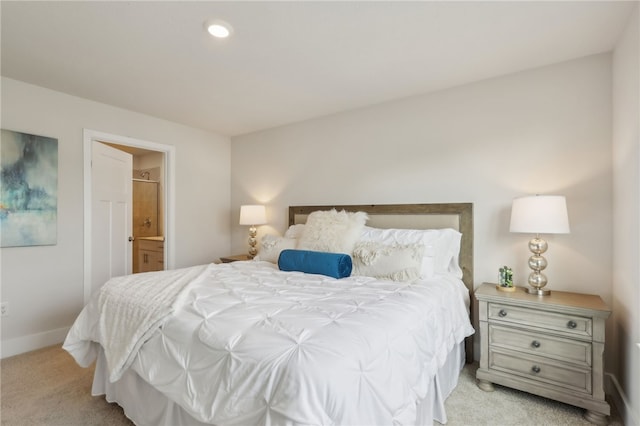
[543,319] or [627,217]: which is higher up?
[627,217]

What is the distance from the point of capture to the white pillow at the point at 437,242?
2.43 m

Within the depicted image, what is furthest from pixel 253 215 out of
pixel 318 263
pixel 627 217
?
pixel 627 217

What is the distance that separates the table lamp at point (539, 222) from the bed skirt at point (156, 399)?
0.78m

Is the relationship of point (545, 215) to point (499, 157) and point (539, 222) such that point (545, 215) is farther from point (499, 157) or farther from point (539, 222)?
point (499, 157)

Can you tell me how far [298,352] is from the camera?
1026 millimetres

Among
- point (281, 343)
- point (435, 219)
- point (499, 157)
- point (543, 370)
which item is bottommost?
point (543, 370)

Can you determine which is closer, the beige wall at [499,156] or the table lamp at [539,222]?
the table lamp at [539,222]

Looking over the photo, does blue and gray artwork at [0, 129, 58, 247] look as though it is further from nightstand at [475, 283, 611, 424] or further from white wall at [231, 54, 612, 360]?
nightstand at [475, 283, 611, 424]

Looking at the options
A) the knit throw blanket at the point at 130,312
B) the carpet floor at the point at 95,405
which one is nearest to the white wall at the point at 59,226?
the carpet floor at the point at 95,405

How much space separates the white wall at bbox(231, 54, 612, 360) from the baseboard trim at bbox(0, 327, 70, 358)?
2.90 metres

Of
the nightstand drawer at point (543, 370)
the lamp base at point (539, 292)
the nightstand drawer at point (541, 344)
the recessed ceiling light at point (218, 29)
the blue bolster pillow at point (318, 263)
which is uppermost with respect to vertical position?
the recessed ceiling light at point (218, 29)

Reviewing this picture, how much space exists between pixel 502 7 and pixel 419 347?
74.6 inches

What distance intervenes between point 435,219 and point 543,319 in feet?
3.61

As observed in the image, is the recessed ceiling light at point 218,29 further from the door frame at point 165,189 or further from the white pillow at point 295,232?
the door frame at point 165,189
